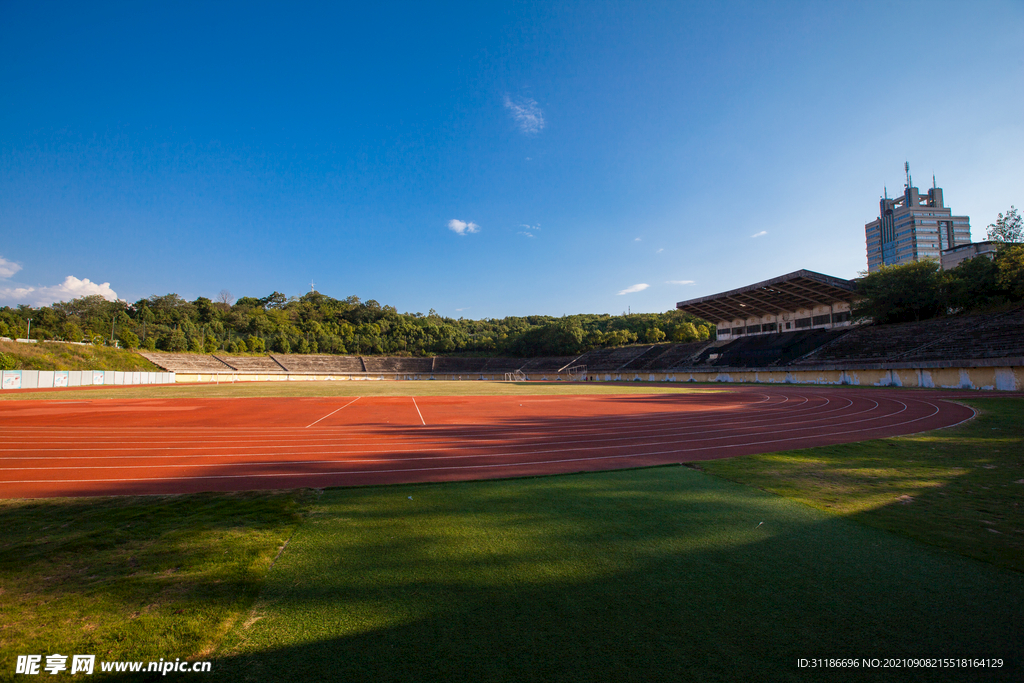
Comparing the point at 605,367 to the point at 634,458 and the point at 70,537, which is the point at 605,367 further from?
the point at 70,537

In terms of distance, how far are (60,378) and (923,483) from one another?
5549 cm

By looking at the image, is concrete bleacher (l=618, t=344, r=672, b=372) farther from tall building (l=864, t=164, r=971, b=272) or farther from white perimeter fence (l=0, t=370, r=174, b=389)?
tall building (l=864, t=164, r=971, b=272)

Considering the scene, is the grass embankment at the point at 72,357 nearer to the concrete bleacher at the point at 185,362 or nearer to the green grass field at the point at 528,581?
the concrete bleacher at the point at 185,362

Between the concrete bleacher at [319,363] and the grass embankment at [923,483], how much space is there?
234ft

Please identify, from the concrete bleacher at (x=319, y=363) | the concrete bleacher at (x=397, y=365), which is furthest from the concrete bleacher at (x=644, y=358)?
the concrete bleacher at (x=319, y=363)

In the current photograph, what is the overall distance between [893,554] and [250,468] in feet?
27.9

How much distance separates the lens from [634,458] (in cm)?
765

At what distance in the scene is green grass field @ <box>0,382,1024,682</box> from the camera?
2.33m

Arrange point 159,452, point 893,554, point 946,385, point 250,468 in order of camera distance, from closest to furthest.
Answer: point 893,554 < point 250,468 < point 159,452 < point 946,385

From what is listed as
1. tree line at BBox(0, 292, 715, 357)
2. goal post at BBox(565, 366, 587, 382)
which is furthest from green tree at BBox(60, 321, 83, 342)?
goal post at BBox(565, 366, 587, 382)

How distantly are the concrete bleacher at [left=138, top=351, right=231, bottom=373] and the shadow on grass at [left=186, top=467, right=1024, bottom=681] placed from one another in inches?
2592

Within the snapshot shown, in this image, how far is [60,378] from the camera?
37.3 m

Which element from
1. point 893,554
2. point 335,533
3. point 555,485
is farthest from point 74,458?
point 893,554

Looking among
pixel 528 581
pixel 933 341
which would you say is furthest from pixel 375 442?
pixel 933 341
